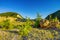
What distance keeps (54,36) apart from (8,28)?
3403mm

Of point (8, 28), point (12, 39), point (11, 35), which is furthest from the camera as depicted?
point (8, 28)

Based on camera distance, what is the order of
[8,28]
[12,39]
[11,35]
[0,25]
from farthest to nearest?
[0,25]
[8,28]
[11,35]
[12,39]

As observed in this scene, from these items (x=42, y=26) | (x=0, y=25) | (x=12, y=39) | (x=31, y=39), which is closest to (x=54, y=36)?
(x=31, y=39)

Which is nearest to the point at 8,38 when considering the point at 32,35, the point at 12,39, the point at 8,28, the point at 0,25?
the point at 12,39

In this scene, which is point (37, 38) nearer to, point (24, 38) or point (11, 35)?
point (24, 38)

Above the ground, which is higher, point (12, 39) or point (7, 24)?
point (7, 24)

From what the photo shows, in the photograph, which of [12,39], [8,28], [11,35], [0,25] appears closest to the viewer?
[12,39]

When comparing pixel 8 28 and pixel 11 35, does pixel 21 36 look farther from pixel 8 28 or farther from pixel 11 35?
pixel 8 28

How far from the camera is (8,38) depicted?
309 inches

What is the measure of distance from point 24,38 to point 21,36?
39 cm

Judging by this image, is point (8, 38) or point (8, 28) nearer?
point (8, 38)

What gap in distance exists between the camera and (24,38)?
782cm

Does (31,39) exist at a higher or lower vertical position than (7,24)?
lower

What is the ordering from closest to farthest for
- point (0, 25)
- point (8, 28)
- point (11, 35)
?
point (11, 35) < point (8, 28) < point (0, 25)
